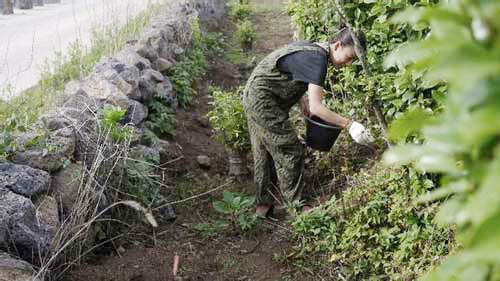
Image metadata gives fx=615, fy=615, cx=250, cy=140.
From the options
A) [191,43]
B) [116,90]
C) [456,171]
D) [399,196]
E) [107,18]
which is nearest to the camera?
[456,171]

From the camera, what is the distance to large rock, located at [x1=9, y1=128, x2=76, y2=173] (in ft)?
11.8

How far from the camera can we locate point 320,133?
437 centimetres

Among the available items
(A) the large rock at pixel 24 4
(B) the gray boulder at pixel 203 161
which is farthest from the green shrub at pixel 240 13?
(B) the gray boulder at pixel 203 161

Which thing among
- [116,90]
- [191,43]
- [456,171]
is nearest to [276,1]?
[191,43]

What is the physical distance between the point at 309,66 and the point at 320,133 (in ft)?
1.61

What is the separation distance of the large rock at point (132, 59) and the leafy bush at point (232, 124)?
1.08m

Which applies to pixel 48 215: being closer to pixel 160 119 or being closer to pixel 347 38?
pixel 347 38

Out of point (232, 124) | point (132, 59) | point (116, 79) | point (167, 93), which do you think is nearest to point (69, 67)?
point (132, 59)

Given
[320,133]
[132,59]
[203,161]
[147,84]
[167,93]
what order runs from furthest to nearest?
[167,93] < [132,59] < [147,84] < [203,161] < [320,133]

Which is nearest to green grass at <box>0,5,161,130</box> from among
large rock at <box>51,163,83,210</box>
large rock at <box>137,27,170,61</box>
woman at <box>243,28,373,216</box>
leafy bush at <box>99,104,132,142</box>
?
large rock at <box>137,27,170,61</box>

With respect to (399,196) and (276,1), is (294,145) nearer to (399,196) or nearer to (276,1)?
(399,196)

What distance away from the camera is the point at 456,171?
3.09 feet

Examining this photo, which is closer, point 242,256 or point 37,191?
point 37,191

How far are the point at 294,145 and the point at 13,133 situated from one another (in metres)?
1.99
